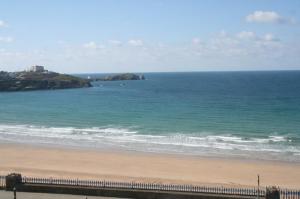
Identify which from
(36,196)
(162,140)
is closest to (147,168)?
(162,140)

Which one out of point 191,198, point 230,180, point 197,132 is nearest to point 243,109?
point 197,132

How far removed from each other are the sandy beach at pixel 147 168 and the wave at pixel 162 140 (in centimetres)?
297

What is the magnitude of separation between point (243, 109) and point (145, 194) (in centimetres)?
5130

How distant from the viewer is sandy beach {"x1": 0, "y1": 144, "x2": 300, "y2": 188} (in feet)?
97.9

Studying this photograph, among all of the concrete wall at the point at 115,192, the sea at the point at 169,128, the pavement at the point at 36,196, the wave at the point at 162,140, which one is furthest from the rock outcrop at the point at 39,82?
the pavement at the point at 36,196

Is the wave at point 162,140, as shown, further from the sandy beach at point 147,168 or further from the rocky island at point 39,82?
the rocky island at point 39,82

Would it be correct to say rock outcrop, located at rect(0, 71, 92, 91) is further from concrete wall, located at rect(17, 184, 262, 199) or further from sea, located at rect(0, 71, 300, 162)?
concrete wall, located at rect(17, 184, 262, 199)

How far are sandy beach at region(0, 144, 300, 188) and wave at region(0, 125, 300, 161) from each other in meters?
2.97

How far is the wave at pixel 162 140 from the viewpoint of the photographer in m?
38.8

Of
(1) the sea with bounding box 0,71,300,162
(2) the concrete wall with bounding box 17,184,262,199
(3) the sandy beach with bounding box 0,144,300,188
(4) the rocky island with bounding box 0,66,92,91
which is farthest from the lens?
(4) the rocky island with bounding box 0,66,92,91

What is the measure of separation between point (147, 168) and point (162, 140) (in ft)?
37.0

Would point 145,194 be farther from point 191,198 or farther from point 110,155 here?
point 110,155

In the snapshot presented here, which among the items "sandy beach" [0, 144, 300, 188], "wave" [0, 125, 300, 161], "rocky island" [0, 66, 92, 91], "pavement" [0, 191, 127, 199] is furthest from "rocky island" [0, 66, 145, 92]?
"pavement" [0, 191, 127, 199]

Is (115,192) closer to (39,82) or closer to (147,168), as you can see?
(147,168)
